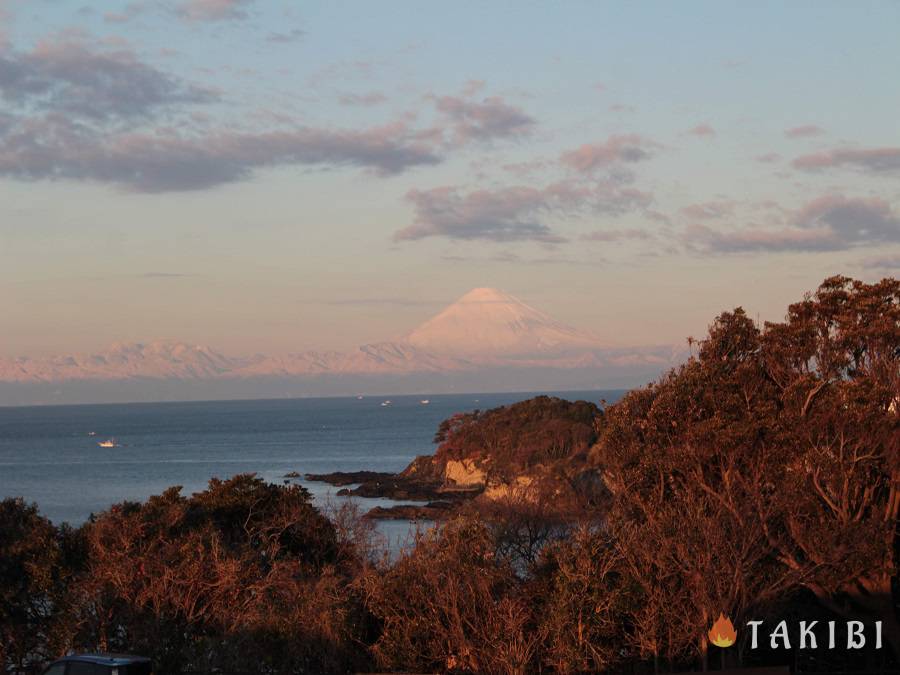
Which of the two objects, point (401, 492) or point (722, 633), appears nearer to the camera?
point (722, 633)

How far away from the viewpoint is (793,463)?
22.6 meters

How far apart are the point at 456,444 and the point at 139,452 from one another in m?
63.8

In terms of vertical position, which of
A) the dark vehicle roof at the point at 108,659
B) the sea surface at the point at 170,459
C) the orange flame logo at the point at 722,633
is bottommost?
the sea surface at the point at 170,459

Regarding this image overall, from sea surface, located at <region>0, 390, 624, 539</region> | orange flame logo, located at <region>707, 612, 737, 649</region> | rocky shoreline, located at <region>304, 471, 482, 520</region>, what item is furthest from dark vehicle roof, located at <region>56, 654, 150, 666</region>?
rocky shoreline, located at <region>304, 471, 482, 520</region>

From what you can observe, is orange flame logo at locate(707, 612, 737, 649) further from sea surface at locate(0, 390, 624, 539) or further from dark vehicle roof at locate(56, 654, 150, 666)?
sea surface at locate(0, 390, 624, 539)

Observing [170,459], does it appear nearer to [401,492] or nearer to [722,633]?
[401,492]

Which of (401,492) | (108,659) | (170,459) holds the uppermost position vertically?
(108,659)

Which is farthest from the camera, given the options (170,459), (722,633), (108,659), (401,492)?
(170,459)

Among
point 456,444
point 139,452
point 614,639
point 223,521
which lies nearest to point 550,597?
point 614,639

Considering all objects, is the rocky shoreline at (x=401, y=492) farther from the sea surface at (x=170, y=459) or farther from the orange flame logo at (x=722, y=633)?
the orange flame logo at (x=722, y=633)

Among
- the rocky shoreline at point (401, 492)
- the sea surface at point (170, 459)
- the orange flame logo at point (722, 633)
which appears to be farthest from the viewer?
the sea surface at point (170, 459)

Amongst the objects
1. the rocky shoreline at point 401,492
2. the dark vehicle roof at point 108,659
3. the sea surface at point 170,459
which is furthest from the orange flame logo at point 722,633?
the rocky shoreline at point 401,492

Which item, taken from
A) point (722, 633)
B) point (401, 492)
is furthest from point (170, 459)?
point (722, 633)

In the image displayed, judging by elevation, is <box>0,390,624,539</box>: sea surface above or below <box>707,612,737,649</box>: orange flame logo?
below
